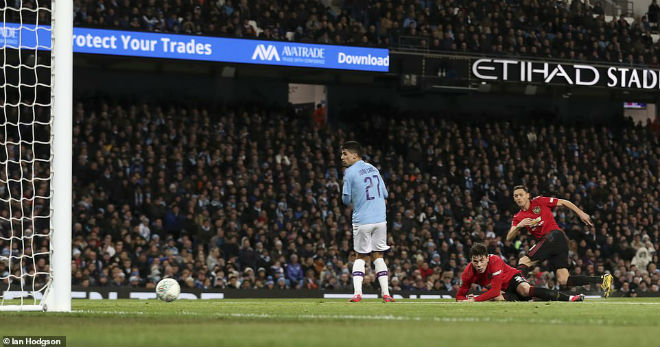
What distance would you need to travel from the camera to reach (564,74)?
3300 cm

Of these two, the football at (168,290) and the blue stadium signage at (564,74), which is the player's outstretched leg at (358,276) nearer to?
the football at (168,290)

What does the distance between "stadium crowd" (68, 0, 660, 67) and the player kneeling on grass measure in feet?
51.2

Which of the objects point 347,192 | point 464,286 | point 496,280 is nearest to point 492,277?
point 496,280

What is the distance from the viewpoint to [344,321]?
836cm

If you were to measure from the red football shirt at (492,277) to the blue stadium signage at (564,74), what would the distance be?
60.0 ft

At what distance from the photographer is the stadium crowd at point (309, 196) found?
→ 24469 mm

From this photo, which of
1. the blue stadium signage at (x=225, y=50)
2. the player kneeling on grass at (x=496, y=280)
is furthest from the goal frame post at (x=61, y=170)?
the blue stadium signage at (x=225, y=50)

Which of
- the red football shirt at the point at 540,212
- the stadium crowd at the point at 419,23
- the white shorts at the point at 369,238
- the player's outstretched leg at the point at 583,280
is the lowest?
the player's outstretched leg at the point at 583,280

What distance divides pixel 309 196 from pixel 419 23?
7.61 metres

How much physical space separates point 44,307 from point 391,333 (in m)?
4.49

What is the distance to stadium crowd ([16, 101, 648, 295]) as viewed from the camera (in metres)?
24.5

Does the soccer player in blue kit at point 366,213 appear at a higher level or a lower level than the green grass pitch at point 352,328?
higher

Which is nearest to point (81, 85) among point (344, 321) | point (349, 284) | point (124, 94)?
point (124, 94)

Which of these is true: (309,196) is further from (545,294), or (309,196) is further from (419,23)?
(545,294)
